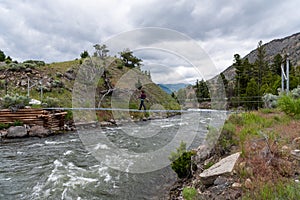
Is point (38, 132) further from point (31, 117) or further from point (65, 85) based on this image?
point (65, 85)

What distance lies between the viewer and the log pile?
10531 millimetres

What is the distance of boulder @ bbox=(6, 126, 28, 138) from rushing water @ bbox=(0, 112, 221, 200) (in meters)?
1.82

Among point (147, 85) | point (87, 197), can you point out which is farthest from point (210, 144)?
point (147, 85)

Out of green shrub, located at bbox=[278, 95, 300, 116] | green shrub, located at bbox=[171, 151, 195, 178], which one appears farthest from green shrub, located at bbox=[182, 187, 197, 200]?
green shrub, located at bbox=[278, 95, 300, 116]

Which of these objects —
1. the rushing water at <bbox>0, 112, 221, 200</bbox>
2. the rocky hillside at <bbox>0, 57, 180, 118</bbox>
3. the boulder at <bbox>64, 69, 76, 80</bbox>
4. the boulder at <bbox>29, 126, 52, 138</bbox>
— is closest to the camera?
the rushing water at <bbox>0, 112, 221, 200</bbox>

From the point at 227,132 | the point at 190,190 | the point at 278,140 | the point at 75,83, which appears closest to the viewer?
the point at 190,190

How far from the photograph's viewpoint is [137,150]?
7867mm

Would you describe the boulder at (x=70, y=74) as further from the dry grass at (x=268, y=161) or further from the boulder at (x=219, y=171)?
the boulder at (x=219, y=171)

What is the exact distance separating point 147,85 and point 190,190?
680 inches

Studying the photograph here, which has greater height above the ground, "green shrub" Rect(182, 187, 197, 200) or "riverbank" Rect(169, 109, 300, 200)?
"riverbank" Rect(169, 109, 300, 200)

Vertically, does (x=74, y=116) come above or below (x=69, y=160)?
above

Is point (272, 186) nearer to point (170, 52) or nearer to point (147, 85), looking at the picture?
point (170, 52)

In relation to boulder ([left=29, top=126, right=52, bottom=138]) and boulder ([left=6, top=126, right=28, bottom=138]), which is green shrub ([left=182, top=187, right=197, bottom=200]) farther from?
boulder ([left=6, top=126, right=28, bottom=138])

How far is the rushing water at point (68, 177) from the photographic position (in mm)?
4359
